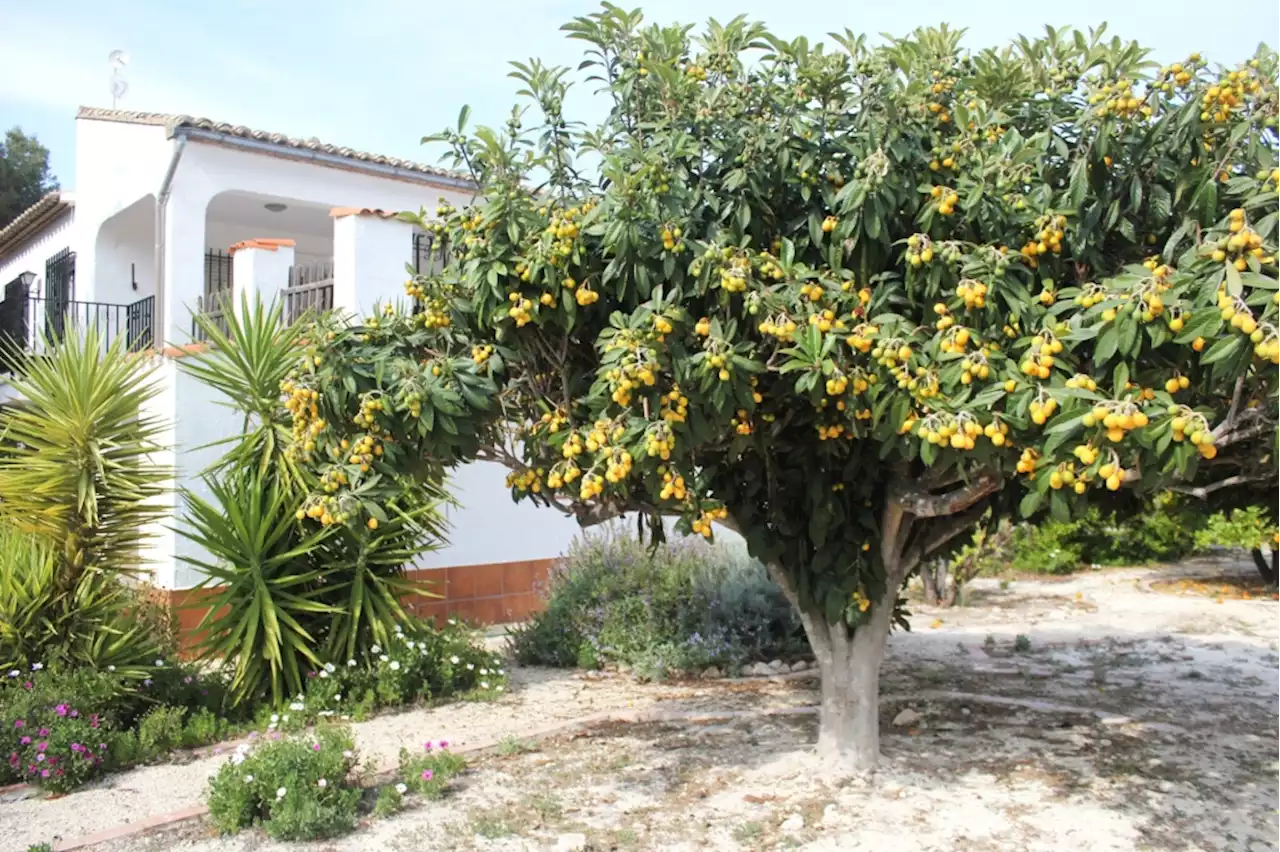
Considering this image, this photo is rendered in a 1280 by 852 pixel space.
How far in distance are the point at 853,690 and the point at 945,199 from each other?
2769mm

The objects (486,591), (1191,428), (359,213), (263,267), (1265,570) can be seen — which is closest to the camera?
(1191,428)

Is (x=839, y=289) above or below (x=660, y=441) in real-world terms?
above

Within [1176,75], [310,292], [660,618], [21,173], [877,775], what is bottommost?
[877,775]

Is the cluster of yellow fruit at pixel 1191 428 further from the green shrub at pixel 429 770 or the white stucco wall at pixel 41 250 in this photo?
the white stucco wall at pixel 41 250

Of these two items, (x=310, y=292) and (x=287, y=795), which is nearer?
(x=287, y=795)

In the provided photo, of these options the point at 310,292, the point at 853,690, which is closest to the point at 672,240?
the point at 853,690

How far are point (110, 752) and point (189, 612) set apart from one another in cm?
293

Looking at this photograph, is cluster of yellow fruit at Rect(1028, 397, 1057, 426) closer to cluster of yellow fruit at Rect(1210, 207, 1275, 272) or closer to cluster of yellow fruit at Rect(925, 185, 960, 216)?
cluster of yellow fruit at Rect(1210, 207, 1275, 272)

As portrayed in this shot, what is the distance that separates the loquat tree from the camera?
3.75 metres

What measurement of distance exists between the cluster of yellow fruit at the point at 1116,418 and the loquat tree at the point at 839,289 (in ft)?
0.04

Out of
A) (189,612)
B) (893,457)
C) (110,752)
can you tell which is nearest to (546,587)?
(189,612)

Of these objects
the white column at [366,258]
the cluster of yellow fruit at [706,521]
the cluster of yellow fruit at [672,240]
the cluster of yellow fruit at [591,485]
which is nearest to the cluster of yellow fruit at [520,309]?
the cluster of yellow fruit at [672,240]

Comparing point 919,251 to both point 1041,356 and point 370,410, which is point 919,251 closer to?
point 1041,356

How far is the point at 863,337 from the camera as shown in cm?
410
